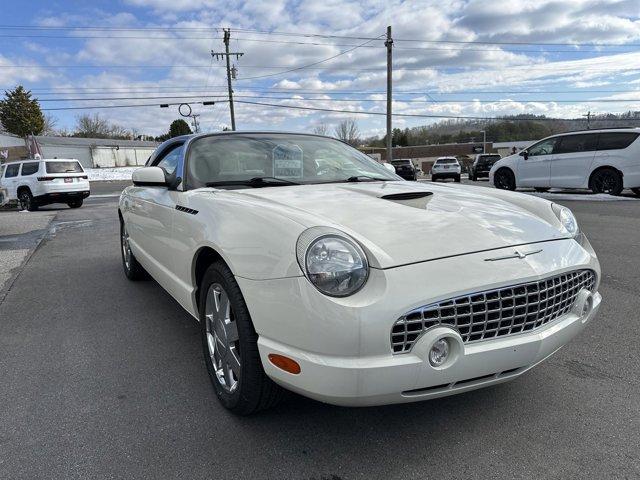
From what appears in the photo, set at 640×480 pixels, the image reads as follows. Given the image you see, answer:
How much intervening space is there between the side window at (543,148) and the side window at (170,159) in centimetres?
1179

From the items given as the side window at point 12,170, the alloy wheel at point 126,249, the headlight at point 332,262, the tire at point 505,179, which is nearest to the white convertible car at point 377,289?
the headlight at point 332,262

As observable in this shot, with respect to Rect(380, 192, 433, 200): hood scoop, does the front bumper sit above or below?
below

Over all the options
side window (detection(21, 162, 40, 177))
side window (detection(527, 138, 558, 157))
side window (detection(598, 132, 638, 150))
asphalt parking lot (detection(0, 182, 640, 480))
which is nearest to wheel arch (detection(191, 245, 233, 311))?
asphalt parking lot (detection(0, 182, 640, 480))

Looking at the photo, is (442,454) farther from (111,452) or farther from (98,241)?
(98,241)

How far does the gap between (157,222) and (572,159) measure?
12.2 metres

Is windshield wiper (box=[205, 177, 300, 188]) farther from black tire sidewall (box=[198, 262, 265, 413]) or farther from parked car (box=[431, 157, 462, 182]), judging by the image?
parked car (box=[431, 157, 462, 182])

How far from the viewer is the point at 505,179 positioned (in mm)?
14328

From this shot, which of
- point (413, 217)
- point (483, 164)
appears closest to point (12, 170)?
point (413, 217)

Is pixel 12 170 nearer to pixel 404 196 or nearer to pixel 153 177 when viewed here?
pixel 153 177

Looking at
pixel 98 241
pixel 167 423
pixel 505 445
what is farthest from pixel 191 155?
pixel 98 241

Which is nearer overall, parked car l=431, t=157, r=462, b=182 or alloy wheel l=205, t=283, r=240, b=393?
alloy wheel l=205, t=283, r=240, b=393

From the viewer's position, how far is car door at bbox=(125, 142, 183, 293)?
3340 millimetres

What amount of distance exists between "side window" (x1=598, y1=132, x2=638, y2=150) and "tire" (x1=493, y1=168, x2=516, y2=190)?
247 centimetres

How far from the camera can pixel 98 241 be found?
8180mm
